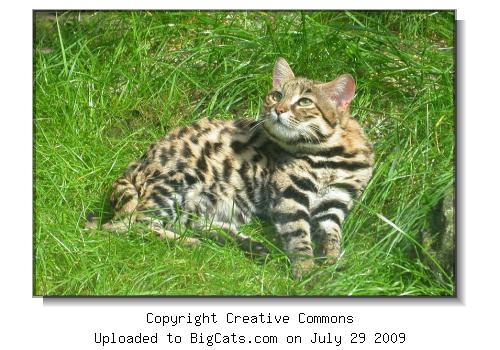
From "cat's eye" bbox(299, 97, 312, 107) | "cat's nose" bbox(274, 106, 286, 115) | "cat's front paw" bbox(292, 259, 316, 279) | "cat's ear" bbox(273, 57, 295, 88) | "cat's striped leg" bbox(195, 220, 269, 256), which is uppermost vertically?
"cat's ear" bbox(273, 57, 295, 88)

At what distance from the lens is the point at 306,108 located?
255 inches

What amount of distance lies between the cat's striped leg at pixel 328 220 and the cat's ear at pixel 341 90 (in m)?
0.62

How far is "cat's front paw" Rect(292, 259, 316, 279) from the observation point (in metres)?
6.08

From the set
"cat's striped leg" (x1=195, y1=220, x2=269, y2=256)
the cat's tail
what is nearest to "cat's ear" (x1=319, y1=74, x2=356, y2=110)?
"cat's striped leg" (x1=195, y1=220, x2=269, y2=256)

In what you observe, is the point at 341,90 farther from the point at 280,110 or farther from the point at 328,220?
the point at 328,220

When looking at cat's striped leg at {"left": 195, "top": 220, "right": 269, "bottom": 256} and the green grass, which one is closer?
the green grass

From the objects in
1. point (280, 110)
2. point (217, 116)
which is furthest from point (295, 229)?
point (217, 116)

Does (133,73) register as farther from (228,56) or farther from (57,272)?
(57,272)

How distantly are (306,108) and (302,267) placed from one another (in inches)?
40.2

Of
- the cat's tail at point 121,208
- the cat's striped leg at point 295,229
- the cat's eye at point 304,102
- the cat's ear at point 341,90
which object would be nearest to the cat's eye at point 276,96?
the cat's eye at point 304,102

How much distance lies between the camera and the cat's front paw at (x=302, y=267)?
608 centimetres

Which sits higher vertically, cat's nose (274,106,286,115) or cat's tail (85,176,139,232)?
cat's nose (274,106,286,115)

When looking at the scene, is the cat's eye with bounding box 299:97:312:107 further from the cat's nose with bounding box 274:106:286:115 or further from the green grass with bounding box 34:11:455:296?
the green grass with bounding box 34:11:455:296

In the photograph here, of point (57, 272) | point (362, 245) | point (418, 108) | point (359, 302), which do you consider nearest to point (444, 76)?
point (418, 108)
